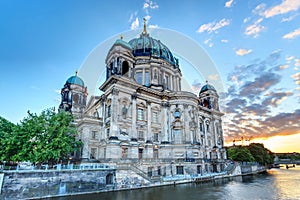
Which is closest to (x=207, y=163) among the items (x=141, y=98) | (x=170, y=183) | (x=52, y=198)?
(x=170, y=183)

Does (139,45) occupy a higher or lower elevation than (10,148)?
higher

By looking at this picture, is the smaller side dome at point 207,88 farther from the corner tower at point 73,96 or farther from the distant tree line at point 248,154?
the corner tower at point 73,96

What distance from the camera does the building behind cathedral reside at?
A: 29553 millimetres

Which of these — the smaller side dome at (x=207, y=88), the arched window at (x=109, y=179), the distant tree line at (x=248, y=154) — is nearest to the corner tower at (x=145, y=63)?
the smaller side dome at (x=207, y=88)

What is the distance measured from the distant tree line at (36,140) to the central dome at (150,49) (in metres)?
26.3

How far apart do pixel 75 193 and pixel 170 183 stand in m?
12.6

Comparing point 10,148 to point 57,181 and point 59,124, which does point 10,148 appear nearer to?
point 59,124

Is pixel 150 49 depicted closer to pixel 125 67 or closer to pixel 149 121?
pixel 125 67

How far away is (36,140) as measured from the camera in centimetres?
2344

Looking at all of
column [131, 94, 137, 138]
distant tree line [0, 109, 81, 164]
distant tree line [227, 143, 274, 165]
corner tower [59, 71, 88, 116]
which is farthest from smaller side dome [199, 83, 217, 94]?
distant tree line [0, 109, 81, 164]

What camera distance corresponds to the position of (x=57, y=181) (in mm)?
19281

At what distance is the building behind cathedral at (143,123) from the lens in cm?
2955

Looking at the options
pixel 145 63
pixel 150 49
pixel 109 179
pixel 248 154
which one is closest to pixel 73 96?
pixel 145 63

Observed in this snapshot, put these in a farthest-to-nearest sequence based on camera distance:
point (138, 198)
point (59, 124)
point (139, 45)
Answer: point (139, 45), point (59, 124), point (138, 198)
